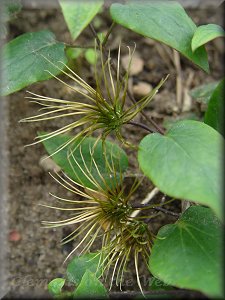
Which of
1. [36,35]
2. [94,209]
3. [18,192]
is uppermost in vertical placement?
[36,35]

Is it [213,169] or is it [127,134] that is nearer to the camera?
[213,169]

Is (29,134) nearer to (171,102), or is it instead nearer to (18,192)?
(18,192)

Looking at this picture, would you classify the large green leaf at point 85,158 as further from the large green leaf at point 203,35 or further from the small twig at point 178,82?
the small twig at point 178,82

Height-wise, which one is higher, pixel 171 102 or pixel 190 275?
pixel 190 275

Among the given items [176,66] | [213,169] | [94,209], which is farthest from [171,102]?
[213,169]

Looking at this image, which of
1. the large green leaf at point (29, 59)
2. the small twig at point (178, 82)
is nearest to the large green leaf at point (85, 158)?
the large green leaf at point (29, 59)

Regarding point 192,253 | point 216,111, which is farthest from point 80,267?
point 216,111

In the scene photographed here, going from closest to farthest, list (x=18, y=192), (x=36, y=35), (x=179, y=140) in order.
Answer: (x=179, y=140)
(x=36, y=35)
(x=18, y=192)

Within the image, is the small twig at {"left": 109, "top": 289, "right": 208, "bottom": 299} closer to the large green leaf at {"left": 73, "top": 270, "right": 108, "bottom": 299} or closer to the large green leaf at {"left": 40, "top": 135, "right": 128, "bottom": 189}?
the large green leaf at {"left": 73, "top": 270, "right": 108, "bottom": 299}
